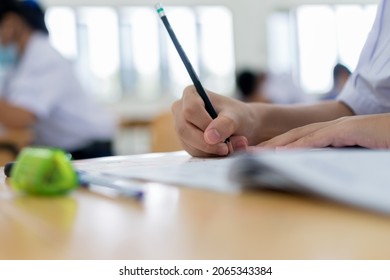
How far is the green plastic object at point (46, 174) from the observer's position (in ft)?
0.99

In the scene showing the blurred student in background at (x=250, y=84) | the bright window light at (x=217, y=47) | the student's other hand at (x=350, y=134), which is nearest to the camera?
the student's other hand at (x=350, y=134)

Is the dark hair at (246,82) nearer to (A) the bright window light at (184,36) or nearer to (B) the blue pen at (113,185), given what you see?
(A) the bright window light at (184,36)

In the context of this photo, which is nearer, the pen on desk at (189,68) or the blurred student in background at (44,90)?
the pen on desk at (189,68)

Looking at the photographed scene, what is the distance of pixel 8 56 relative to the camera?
1866 mm

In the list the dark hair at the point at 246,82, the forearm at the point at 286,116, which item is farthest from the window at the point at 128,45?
the forearm at the point at 286,116

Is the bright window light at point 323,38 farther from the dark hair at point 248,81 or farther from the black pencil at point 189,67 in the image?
the black pencil at point 189,67

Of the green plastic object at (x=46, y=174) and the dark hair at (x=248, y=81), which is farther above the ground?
the dark hair at (x=248, y=81)

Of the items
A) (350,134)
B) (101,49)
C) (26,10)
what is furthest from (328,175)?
(101,49)

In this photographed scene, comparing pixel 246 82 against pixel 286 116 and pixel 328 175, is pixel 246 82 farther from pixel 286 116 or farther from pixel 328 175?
pixel 328 175

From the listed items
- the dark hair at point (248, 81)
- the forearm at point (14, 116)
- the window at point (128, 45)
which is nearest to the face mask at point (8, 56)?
the forearm at point (14, 116)

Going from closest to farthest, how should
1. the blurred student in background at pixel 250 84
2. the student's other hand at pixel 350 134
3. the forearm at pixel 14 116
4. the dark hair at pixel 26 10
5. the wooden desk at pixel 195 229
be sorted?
the wooden desk at pixel 195 229
the student's other hand at pixel 350 134
the forearm at pixel 14 116
the dark hair at pixel 26 10
the blurred student in background at pixel 250 84

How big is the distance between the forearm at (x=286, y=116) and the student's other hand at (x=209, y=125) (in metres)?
0.04

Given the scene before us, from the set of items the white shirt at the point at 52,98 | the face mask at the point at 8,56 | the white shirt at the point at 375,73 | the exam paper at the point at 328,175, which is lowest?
the exam paper at the point at 328,175
